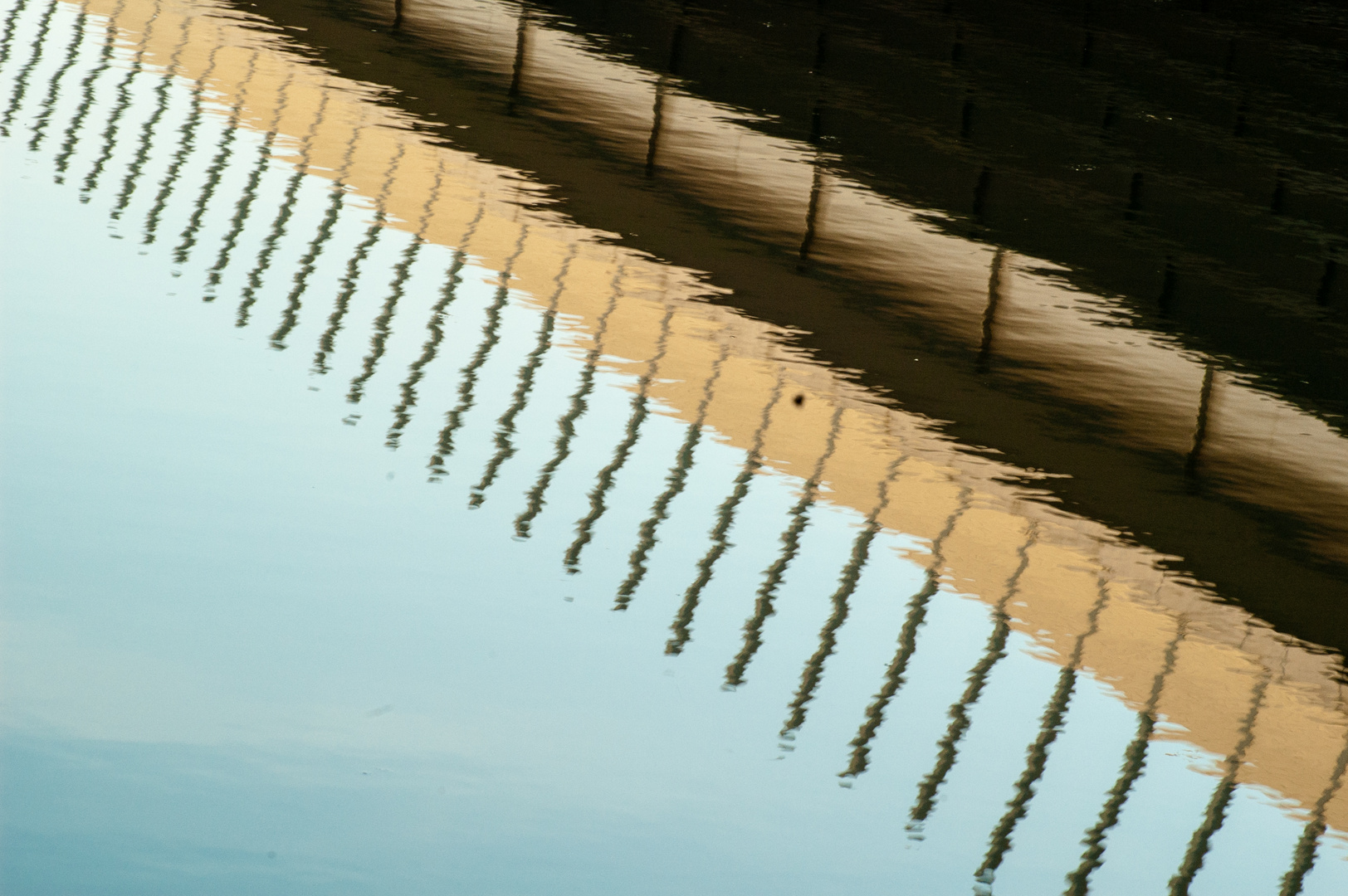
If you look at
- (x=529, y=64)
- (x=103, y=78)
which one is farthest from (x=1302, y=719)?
(x=103, y=78)

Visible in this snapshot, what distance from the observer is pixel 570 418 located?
443 cm

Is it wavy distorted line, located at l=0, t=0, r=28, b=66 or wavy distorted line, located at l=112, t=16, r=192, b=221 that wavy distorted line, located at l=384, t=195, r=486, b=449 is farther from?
wavy distorted line, located at l=0, t=0, r=28, b=66

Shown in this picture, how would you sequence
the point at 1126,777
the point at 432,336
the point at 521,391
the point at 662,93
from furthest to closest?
the point at 662,93 → the point at 432,336 → the point at 521,391 → the point at 1126,777

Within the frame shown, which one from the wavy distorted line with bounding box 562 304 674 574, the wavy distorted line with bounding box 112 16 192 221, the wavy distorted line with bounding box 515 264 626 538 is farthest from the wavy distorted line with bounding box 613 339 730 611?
the wavy distorted line with bounding box 112 16 192 221

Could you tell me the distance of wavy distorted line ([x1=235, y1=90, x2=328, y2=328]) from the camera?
484 cm

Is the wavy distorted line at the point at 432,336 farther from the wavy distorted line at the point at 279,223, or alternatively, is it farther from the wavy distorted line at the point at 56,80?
the wavy distorted line at the point at 56,80

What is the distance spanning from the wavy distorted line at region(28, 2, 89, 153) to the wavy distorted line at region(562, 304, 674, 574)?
9.98ft

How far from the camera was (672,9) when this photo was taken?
9062 millimetres

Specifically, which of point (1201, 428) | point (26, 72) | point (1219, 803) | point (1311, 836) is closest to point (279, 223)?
point (26, 72)

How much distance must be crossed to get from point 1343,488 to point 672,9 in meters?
5.90

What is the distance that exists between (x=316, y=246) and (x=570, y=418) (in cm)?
154

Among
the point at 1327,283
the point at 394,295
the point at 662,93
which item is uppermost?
the point at 662,93

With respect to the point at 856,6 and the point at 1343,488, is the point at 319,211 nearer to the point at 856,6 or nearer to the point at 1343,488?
the point at 1343,488

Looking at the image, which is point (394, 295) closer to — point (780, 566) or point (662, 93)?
point (780, 566)
